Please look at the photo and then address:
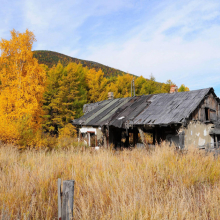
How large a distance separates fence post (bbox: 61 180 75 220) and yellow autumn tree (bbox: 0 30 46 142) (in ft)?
36.2

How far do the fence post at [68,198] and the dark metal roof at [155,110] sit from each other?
8.05 m

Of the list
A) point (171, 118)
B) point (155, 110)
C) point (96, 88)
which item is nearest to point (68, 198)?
point (171, 118)

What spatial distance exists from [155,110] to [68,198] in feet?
33.0

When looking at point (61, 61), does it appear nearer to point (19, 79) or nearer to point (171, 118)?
point (19, 79)

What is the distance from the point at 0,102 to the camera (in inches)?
504

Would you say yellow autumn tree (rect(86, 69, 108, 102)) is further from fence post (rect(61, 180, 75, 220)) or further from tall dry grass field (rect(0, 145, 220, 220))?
fence post (rect(61, 180, 75, 220))

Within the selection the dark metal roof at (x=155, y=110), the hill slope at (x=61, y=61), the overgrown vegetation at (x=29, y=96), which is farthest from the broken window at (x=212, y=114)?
the hill slope at (x=61, y=61)

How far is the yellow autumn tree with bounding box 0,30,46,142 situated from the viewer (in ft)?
42.8

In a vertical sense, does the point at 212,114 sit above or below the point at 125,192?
above

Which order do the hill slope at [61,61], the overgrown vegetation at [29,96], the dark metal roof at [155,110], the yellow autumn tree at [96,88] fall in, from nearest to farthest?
1. the overgrown vegetation at [29,96]
2. the dark metal roof at [155,110]
3. the yellow autumn tree at [96,88]
4. the hill slope at [61,61]

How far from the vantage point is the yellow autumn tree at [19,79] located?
1303 centimetres

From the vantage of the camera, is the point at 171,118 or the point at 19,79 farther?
the point at 19,79

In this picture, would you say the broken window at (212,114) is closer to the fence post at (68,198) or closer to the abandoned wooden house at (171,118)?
the abandoned wooden house at (171,118)

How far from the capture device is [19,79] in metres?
13.9
